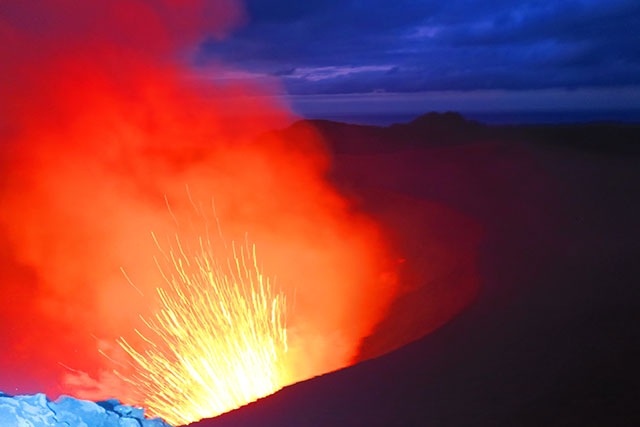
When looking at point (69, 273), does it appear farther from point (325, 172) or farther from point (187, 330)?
point (325, 172)

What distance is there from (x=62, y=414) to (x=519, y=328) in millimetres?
4140

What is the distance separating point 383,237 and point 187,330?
347 centimetres

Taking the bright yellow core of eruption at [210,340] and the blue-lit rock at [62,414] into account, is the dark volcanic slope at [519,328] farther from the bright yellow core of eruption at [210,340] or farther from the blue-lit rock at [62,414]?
the bright yellow core of eruption at [210,340]

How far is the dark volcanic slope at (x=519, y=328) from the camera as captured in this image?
16.0 ft

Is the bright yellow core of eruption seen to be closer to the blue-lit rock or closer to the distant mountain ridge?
the blue-lit rock

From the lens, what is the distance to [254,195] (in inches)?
486

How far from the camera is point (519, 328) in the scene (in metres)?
6.00

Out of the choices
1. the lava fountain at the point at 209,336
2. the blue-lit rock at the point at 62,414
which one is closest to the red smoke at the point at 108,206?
the lava fountain at the point at 209,336

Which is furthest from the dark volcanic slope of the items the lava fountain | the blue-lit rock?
the lava fountain

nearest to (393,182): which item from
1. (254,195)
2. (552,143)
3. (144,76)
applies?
(254,195)

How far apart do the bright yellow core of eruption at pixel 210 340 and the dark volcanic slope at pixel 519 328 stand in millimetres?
1593

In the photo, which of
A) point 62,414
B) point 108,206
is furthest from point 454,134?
point 62,414

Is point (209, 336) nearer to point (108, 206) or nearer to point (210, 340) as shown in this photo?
point (210, 340)

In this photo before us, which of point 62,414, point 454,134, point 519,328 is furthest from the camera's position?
point 454,134
